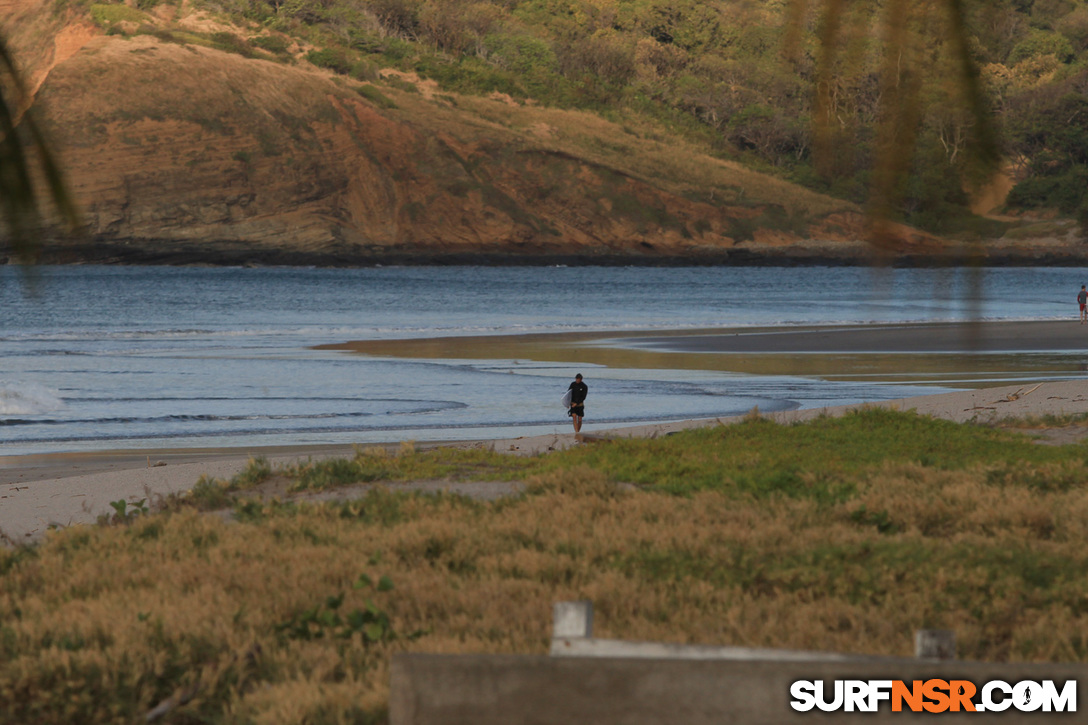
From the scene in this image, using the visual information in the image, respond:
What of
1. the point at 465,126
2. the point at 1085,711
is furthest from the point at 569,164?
the point at 1085,711

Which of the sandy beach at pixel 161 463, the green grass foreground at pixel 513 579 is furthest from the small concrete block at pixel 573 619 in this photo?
the sandy beach at pixel 161 463

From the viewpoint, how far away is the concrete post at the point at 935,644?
3334mm

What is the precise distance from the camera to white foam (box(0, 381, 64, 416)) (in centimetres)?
1977

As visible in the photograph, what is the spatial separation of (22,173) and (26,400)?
21.0m

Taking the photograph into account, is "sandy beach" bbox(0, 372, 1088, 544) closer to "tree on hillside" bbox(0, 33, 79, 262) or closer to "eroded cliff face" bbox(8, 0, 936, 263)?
"tree on hillside" bbox(0, 33, 79, 262)

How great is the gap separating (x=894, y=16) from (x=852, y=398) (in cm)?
2080

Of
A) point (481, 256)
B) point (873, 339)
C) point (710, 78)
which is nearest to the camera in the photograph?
point (710, 78)

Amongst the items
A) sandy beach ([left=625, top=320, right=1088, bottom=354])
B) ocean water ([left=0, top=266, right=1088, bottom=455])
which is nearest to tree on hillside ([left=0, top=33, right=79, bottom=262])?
ocean water ([left=0, top=266, right=1088, bottom=455])

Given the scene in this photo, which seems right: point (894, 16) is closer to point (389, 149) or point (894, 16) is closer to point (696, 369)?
point (696, 369)

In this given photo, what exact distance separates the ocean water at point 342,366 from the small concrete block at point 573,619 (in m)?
1.39

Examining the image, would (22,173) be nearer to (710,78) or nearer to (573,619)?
(710,78)

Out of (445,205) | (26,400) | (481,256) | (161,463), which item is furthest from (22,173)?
(481,256)

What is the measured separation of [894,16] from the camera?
5.36 feet

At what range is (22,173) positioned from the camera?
1.55 m
